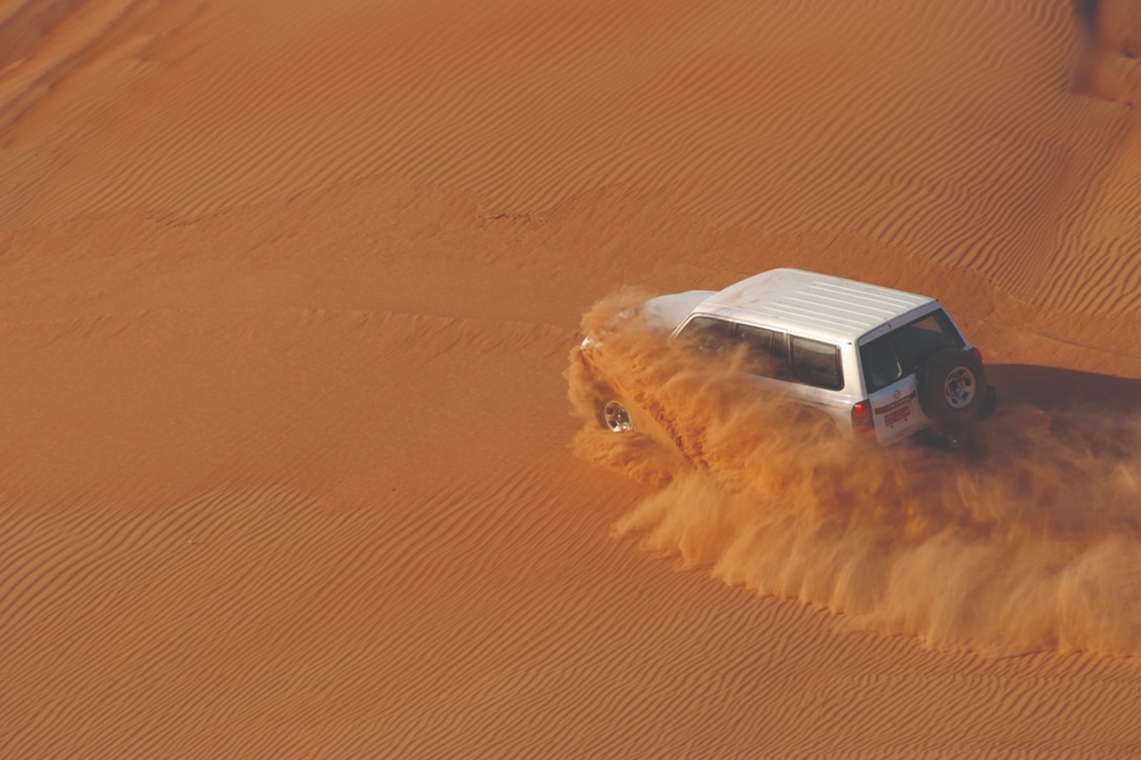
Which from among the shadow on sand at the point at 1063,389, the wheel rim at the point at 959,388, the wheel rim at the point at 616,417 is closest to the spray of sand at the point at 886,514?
the wheel rim at the point at 616,417

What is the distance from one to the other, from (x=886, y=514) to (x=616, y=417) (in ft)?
8.98

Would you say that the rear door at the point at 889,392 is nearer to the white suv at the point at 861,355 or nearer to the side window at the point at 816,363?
the white suv at the point at 861,355

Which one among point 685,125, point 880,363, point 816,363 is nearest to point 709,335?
point 816,363

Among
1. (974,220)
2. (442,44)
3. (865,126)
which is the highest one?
(442,44)

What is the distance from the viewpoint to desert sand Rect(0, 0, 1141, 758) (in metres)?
8.26

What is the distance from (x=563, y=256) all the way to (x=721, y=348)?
5.80 metres

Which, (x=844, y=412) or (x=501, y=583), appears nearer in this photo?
(x=844, y=412)

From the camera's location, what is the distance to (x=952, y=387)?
919 cm

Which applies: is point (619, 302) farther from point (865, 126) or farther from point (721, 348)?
point (865, 126)

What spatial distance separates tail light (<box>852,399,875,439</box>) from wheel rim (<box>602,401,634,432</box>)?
2.31 m

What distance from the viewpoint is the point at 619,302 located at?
35.5 feet

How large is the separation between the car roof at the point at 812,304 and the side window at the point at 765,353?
92 millimetres

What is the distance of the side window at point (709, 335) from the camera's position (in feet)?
31.8

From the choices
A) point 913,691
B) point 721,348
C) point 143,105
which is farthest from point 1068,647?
point 143,105
